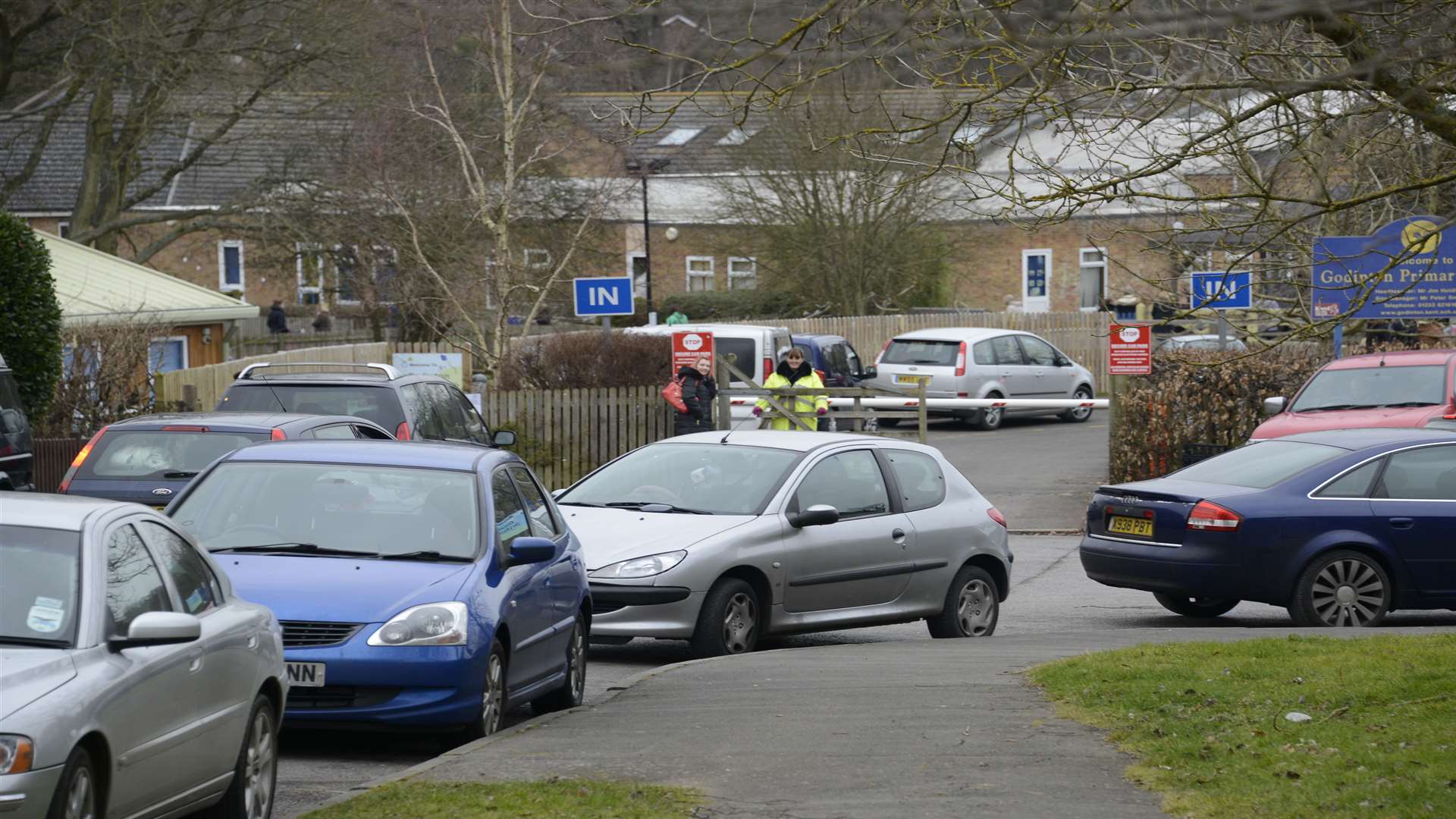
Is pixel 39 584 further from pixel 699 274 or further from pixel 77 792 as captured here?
pixel 699 274

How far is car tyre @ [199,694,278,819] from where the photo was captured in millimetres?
6270

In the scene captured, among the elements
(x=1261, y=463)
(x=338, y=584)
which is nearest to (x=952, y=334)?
(x=1261, y=463)

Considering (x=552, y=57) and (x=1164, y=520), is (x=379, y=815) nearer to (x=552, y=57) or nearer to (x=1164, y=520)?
(x=1164, y=520)

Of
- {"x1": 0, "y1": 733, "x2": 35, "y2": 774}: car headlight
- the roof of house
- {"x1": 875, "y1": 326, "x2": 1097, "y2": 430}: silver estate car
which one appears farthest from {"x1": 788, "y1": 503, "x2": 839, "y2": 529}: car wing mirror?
{"x1": 875, "y1": 326, "x2": 1097, "y2": 430}: silver estate car

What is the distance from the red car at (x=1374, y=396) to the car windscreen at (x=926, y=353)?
1329 centimetres

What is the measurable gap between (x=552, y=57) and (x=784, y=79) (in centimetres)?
1293

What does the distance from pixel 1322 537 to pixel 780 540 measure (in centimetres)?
409

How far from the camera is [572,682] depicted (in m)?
9.65

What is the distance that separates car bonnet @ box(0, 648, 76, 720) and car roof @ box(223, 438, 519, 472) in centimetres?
396

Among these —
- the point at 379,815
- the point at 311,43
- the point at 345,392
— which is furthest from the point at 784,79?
the point at 311,43

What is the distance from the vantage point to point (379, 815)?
21.2ft

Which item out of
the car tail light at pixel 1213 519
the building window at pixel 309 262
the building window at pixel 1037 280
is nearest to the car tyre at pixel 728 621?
the car tail light at pixel 1213 519

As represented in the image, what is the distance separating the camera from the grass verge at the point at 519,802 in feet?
21.3

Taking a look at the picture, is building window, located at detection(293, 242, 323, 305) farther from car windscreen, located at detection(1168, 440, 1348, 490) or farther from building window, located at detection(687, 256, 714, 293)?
car windscreen, located at detection(1168, 440, 1348, 490)
